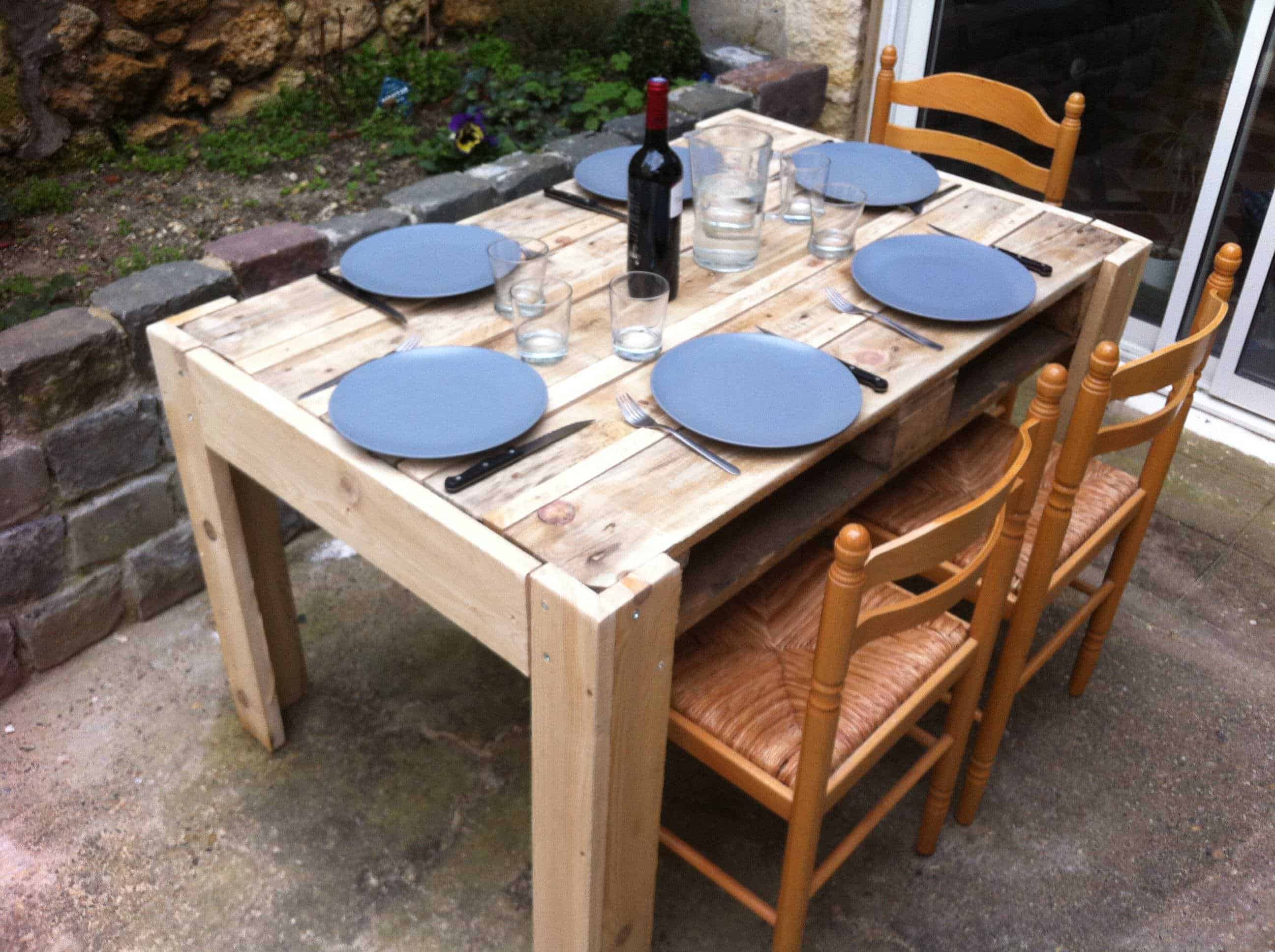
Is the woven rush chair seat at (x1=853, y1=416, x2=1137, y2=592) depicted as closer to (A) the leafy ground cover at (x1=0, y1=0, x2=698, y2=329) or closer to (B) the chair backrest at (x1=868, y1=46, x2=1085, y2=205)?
(B) the chair backrest at (x1=868, y1=46, x2=1085, y2=205)

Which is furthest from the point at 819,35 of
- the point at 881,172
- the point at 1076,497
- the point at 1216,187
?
the point at 1076,497

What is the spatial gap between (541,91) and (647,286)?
6.20 ft

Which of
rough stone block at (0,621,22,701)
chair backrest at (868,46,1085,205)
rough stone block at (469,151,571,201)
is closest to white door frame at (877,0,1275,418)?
chair backrest at (868,46,1085,205)

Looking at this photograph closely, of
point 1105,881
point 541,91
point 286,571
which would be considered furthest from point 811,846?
point 541,91

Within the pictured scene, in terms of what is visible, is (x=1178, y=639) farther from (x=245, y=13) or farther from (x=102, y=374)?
(x=245, y=13)

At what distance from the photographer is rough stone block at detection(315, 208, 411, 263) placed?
7.40ft

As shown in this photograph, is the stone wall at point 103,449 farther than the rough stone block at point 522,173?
No

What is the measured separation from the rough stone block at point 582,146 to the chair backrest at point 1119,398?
1371mm

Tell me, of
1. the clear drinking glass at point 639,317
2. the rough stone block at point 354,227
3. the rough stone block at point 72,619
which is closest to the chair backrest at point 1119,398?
the clear drinking glass at point 639,317

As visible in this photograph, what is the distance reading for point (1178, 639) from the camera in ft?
7.52

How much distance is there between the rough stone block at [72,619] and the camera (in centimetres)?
211

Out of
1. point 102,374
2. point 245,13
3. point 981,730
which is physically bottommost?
point 981,730

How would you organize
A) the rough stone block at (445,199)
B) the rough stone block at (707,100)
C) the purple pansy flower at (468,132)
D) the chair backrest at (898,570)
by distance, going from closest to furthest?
the chair backrest at (898,570)
the rough stone block at (445,199)
the rough stone block at (707,100)
the purple pansy flower at (468,132)

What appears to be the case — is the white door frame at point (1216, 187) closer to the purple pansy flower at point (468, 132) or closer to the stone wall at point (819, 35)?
the stone wall at point (819, 35)
